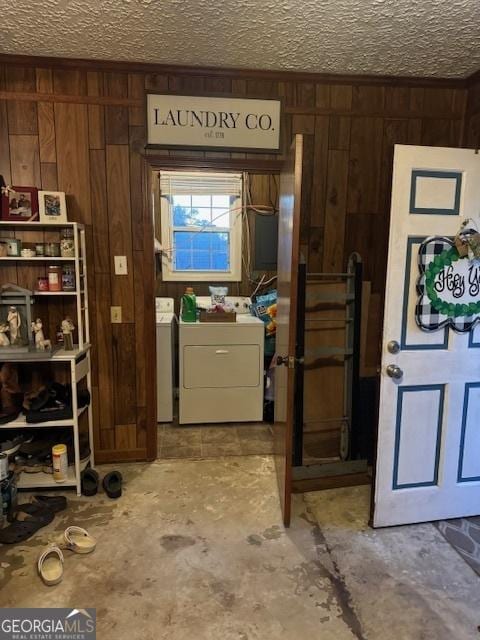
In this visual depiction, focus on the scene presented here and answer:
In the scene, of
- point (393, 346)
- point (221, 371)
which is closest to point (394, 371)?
point (393, 346)

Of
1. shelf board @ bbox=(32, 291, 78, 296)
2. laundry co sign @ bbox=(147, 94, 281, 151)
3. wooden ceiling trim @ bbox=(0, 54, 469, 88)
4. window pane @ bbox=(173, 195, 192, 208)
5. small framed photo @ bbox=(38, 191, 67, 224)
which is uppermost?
wooden ceiling trim @ bbox=(0, 54, 469, 88)

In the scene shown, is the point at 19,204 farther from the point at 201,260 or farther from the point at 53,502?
the point at 201,260

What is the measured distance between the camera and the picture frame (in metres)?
2.33

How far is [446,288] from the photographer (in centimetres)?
204

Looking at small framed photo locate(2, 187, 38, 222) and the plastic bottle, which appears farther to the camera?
the plastic bottle

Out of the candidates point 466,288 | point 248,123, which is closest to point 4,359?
point 248,123

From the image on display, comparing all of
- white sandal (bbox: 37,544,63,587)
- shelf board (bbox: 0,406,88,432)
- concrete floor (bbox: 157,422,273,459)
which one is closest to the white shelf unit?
shelf board (bbox: 0,406,88,432)

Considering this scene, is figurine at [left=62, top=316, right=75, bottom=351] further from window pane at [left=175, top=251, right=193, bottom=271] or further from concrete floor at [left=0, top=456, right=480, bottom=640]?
window pane at [left=175, top=251, right=193, bottom=271]

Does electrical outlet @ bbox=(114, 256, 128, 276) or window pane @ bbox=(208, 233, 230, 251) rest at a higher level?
window pane @ bbox=(208, 233, 230, 251)

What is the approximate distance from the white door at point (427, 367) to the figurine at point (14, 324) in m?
2.00

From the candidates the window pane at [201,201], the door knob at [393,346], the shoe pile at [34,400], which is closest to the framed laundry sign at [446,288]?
the door knob at [393,346]

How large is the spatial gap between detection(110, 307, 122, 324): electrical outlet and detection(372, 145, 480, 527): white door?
163 centimetres

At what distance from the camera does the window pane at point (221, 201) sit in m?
4.25

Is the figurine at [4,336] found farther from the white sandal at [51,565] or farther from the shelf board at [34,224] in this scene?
the white sandal at [51,565]
